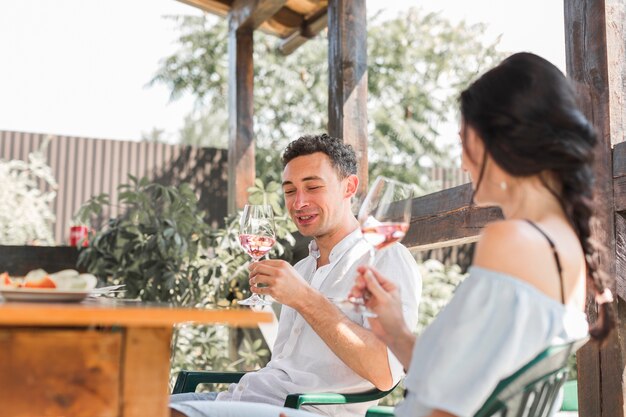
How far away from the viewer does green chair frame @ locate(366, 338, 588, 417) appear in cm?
101

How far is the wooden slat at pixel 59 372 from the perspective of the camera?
3.11 ft

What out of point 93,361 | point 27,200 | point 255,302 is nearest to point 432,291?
point 27,200

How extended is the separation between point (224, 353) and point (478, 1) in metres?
6.64

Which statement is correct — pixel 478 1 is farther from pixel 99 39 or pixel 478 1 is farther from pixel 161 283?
pixel 99 39

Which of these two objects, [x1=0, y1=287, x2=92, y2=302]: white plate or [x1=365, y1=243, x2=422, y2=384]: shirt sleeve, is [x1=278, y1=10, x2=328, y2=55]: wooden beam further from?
[x1=0, y1=287, x2=92, y2=302]: white plate

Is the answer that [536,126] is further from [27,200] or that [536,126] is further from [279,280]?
[27,200]

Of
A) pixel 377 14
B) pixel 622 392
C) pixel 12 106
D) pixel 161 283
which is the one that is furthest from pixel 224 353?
pixel 12 106

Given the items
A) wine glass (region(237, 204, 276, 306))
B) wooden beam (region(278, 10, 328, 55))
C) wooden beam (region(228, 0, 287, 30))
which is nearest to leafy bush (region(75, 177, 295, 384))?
wooden beam (region(228, 0, 287, 30))

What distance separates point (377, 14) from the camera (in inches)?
392

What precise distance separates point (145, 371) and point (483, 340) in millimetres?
457

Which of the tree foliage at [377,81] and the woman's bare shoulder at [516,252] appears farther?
the tree foliage at [377,81]

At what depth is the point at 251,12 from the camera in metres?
4.71

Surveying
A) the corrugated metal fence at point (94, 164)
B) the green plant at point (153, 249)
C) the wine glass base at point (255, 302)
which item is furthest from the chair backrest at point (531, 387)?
the corrugated metal fence at point (94, 164)

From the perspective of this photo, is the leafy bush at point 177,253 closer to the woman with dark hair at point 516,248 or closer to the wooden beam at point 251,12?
the wooden beam at point 251,12
